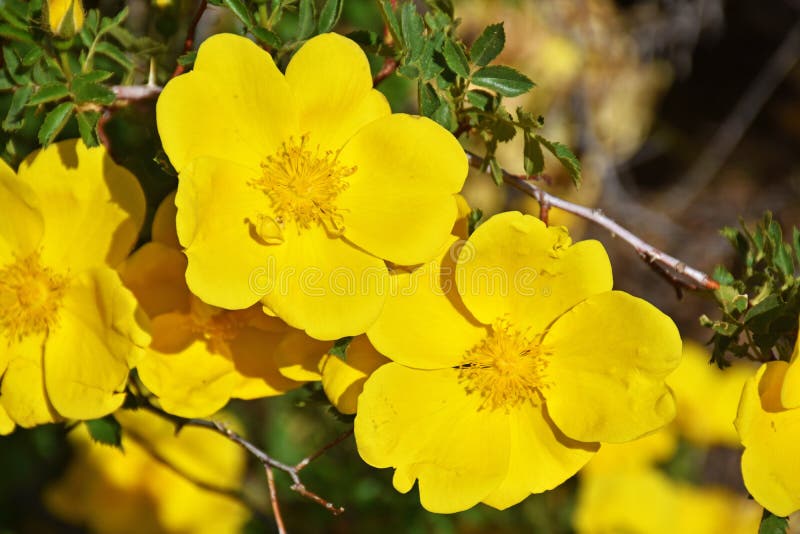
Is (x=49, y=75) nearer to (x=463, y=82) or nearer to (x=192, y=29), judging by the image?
(x=192, y=29)

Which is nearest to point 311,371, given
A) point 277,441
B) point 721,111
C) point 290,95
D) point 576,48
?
point 290,95

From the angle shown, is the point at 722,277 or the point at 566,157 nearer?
the point at 566,157

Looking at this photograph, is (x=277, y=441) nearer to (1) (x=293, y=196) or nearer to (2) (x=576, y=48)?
(1) (x=293, y=196)

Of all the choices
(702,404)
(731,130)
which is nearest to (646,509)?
(702,404)

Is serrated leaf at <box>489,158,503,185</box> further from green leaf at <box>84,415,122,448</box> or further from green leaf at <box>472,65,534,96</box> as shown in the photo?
green leaf at <box>84,415,122,448</box>

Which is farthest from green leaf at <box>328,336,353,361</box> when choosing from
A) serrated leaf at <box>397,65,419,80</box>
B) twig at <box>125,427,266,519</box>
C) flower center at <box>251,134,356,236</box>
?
twig at <box>125,427,266,519</box>

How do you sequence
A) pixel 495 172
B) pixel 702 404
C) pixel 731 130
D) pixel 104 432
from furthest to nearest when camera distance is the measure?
1. pixel 731 130
2. pixel 702 404
3. pixel 104 432
4. pixel 495 172
